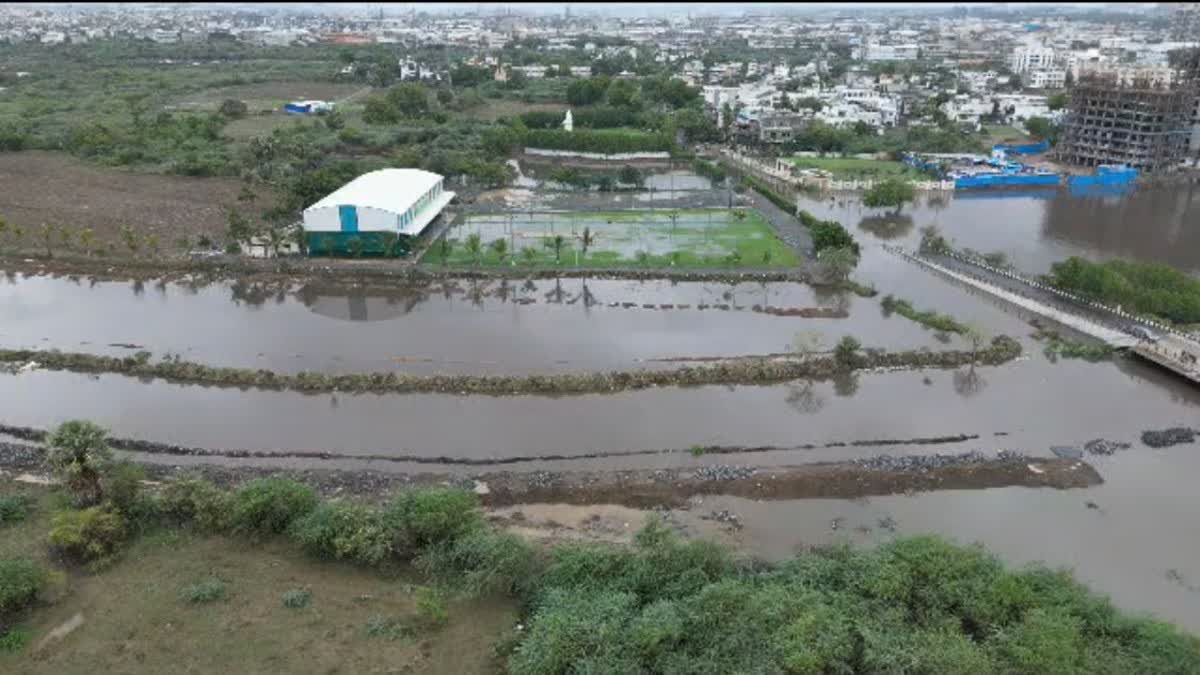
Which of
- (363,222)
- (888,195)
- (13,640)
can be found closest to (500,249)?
(363,222)

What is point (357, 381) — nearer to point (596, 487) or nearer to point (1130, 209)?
point (596, 487)

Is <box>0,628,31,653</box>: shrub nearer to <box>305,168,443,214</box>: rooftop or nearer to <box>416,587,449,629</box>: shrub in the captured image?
<box>416,587,449,629</box>: shrub

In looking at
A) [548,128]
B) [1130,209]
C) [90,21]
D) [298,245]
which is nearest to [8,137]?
[298,245]

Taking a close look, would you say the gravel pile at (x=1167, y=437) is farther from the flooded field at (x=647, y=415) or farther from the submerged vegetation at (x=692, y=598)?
the submerged vegetation at (x=692, y=598)

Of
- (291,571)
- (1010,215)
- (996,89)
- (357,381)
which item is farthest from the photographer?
(996,89)

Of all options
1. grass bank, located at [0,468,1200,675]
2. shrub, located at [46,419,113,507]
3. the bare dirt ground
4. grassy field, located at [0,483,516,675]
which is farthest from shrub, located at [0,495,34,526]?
the bare dirt ground


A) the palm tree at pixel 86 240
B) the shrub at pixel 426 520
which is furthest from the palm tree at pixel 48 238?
the shrub at pixel 426 520
